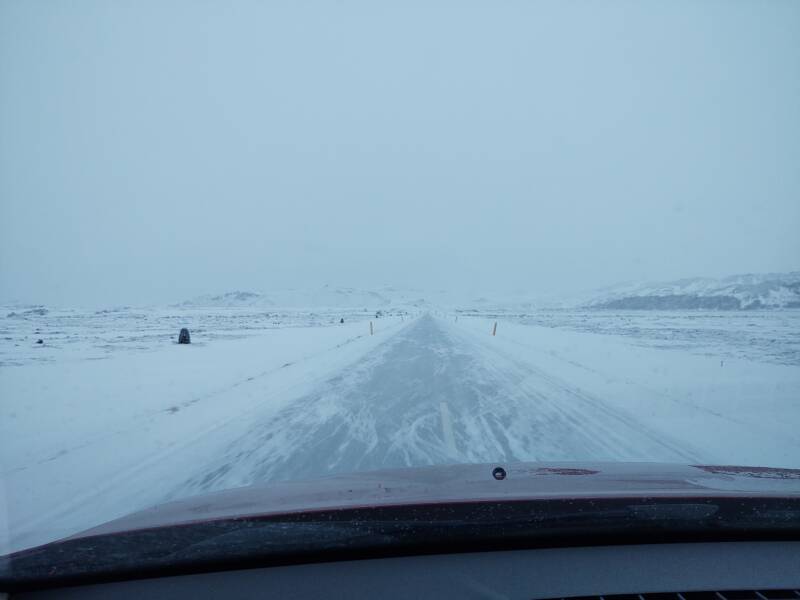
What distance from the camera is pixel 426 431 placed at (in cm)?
645

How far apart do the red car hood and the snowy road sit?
6.04 feet

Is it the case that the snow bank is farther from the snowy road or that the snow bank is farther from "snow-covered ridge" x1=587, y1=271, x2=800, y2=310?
"snow-covered ridge" x1=587, y1=271, x2=800, y2=310

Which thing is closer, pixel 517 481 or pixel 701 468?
pixel 517 481

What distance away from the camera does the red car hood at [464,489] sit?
2395 mm

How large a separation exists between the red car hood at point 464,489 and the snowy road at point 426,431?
72.5 inches

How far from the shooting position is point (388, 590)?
193 cm

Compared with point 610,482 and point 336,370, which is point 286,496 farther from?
point 336,370

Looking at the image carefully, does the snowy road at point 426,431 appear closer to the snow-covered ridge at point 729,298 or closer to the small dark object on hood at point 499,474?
the small dark object on hood at point 499,474

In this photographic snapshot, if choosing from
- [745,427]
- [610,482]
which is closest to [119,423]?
[610,482]

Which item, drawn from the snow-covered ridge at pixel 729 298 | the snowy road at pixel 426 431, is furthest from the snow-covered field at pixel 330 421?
the snow-covered ridge at pixel 729 298

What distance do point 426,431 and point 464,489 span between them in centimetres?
381

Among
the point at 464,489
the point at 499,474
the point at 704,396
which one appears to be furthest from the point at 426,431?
the point at 704,396

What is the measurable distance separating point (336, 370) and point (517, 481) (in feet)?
32.8

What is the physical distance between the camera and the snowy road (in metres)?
5.21
